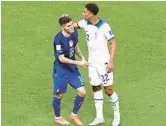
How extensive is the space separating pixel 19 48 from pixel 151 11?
3557 mm

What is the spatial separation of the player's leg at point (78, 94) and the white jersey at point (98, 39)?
448 mm

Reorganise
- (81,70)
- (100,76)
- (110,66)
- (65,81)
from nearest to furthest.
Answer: (110,66), (100,76), (65,81), (81,70)

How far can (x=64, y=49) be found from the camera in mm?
10023

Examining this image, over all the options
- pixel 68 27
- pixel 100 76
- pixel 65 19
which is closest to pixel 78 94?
pixel 100 76

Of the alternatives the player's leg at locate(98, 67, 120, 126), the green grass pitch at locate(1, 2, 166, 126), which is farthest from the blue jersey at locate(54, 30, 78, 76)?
the green grass pitch at locate(1, 2, 166, 126)

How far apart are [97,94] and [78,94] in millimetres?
328

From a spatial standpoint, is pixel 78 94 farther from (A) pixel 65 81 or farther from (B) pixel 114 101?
(B) pixel 114 101

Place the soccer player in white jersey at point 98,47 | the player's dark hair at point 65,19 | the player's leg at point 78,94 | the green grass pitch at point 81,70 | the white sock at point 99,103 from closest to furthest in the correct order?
the player's dark hair at point 65,19 < the soccer player in white jersey at point 98,47 < the player's leg at point 78,94 < the white sock at point 99,103 < the green grass pitch at point 81,70

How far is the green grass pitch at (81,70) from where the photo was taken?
431 inches

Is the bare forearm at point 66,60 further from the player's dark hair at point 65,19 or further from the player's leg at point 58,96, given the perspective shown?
the player's dark hair at point 65,19

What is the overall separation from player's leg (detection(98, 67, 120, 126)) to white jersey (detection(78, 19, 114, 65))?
0.67 feet

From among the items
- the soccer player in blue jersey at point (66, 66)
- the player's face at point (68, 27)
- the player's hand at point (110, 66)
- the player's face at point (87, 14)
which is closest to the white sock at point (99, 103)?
the soccer player in blue jersey at point (66, 66)

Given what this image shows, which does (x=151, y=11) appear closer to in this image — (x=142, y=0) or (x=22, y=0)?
(x=142, y=0)

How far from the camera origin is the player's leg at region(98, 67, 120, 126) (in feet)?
33.2
